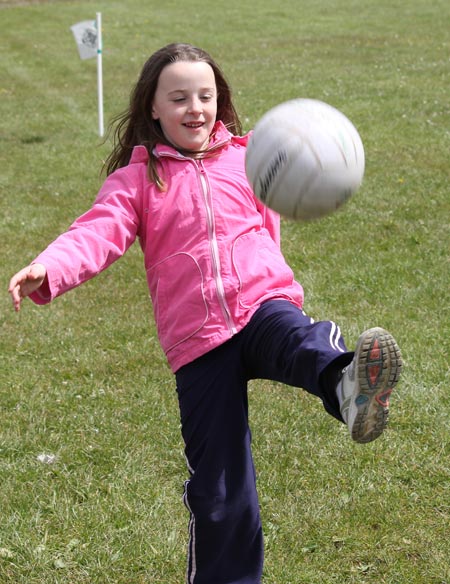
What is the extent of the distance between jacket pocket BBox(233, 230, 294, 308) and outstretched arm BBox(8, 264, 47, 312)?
2.25 feet

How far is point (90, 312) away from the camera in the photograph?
6418 mm

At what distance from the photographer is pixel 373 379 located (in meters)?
2.72

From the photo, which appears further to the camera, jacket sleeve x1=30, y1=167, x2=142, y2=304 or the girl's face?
the girl's face

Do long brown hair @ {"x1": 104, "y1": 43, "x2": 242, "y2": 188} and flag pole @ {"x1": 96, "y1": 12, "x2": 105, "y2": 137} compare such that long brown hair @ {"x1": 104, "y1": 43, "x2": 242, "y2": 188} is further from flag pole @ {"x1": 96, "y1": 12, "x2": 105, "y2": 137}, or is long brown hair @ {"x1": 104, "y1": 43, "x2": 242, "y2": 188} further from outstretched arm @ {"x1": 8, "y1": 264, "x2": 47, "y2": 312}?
flag pole @ {"x1": 96, "y1": 12, "x2": 105, "y2": 137}

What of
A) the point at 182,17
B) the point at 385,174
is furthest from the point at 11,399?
the point at 182,17

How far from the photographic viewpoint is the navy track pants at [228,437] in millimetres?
3088

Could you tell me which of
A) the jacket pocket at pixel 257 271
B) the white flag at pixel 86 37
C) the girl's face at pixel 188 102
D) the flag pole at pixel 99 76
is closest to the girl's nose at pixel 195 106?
the girl's face at pixel 188 102

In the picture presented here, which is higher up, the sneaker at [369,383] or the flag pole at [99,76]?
the sneaker at [369,383]

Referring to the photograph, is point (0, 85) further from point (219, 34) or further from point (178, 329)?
point (178, 329)

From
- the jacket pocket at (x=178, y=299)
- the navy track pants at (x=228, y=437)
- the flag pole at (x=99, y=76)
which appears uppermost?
the jacket pocket at (x=178, y=299)

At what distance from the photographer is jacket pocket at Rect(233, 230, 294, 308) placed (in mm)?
3240

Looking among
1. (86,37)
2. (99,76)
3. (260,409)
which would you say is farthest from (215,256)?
(86,37)

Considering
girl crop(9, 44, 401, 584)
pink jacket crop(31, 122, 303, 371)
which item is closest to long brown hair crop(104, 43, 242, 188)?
girl crop(9, 44, 401, 584)

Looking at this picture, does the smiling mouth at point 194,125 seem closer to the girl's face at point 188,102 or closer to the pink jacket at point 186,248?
the girl's face at point 188,102
